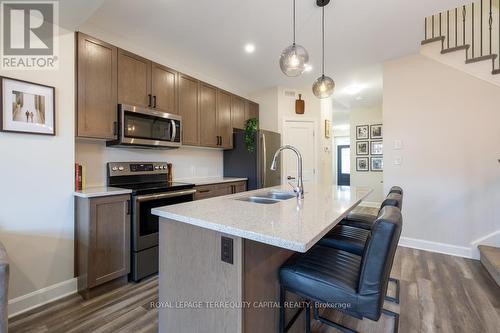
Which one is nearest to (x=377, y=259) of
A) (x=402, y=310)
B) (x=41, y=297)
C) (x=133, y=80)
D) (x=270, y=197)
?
(x=270, y=197)

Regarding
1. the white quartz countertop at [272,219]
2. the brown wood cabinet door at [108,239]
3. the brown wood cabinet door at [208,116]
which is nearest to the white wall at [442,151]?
the white quartz countertop at [272,219]

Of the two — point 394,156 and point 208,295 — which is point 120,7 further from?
point 394,156

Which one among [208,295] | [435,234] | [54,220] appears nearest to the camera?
[208,295]

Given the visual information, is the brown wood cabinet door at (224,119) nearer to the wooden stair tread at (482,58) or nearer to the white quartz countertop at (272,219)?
the white quartz countertop at (272,219)

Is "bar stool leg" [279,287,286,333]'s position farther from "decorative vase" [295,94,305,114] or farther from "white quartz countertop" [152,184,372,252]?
"decorative vase" [295,94,305,114]

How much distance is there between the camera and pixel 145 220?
94.2 inches

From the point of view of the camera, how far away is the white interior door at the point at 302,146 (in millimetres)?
4570

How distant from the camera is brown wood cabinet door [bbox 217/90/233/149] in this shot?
378cm

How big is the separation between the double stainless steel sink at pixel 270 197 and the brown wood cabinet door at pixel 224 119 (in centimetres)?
189

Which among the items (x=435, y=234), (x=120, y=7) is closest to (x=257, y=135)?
(x=120, y=7)

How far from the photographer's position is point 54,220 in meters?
2.04

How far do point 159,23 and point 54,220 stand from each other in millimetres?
2170

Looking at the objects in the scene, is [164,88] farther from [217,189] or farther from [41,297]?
[41,297]

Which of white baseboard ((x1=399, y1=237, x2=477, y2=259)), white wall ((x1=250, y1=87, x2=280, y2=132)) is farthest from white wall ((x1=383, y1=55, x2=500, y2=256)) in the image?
white wall ((x1=250, y1=87, x2=280, y2=132))
